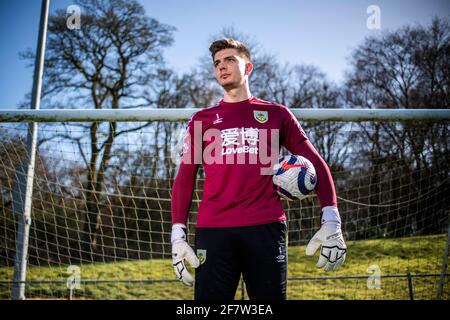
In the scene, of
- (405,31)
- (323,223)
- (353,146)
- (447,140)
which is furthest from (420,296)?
(405,31)

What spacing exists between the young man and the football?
0.07 metres

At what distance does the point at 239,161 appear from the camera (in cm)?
201

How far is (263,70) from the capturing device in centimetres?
1692

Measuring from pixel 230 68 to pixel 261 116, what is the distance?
368mm

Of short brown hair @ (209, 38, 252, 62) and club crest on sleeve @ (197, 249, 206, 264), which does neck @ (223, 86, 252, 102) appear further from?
club crest on sleeve @ (197, 249, 206, 264)

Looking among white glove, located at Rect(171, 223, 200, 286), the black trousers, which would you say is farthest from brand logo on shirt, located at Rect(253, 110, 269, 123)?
white glove, located at Rect(171, 223, 200, 286)

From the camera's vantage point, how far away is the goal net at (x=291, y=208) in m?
4.99

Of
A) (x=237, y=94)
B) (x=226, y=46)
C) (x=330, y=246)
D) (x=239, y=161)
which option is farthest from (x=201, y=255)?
(x=226, y=46)

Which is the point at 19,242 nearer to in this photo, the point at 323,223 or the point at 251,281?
the point at 251,281

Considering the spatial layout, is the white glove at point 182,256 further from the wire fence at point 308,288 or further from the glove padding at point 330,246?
the wire fence at point 308,288

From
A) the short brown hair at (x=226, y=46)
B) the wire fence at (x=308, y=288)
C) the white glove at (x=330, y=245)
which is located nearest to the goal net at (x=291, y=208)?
the wire fence at (x=308, y=288)

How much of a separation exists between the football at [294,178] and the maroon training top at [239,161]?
0.07 m
